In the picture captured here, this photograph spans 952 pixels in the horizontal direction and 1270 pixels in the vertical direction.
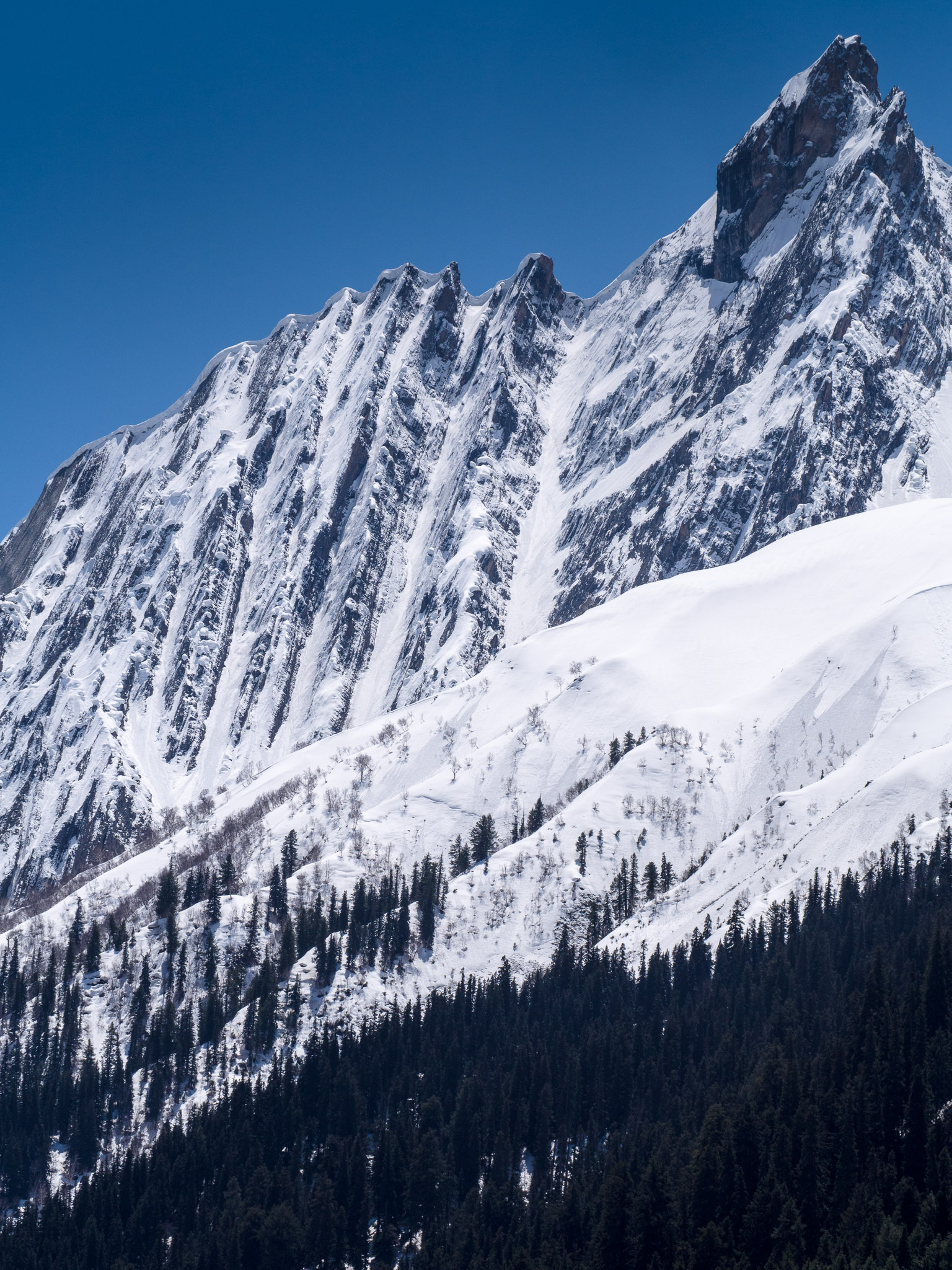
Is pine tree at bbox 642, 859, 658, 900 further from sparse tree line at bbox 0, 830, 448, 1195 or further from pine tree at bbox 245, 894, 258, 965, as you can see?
pine tree at bbox 245, 894, 258, 965

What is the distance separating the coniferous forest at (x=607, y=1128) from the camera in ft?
309

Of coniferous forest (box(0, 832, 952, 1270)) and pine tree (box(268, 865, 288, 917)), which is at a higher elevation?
pine tree (box(268, 865, 288, 917))

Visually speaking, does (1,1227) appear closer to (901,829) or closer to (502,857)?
(502,857)

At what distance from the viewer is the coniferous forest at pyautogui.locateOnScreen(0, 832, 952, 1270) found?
94.3 m

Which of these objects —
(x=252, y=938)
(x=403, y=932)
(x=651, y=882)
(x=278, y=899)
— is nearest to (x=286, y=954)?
(x=252, y=938)

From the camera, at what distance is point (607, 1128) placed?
12462 cm

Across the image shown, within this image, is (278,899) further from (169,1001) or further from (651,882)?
(651,882)

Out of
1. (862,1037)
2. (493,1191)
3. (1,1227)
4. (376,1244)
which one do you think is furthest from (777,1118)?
(1,1227)

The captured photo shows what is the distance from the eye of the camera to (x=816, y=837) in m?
161

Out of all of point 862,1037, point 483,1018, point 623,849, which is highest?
point 623,849

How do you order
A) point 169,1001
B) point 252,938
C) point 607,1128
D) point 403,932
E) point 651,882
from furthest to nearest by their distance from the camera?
point 252,938 → point 651,882 → point 169,1001 → point 403,932 → point 607,1128

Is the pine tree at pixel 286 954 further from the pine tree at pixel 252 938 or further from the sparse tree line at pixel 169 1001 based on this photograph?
the pine tree at pixel 252 938

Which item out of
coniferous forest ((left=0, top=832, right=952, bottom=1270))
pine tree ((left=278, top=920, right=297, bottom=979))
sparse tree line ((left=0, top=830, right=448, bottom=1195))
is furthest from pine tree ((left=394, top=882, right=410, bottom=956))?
coniferous forest ((left=0, top=832, right=952, bottom=1270))

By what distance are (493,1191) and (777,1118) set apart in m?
26.4
